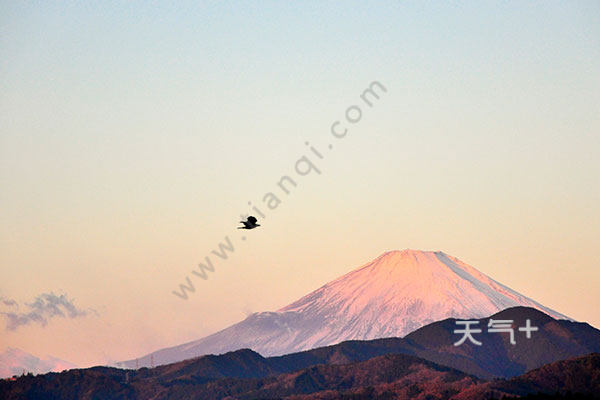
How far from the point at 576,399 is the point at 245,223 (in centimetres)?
11612

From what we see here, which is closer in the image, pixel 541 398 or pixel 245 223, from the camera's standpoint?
pixel 245 223

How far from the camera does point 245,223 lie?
3752 inches

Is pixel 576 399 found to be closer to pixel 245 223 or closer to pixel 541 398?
pixel 541 398

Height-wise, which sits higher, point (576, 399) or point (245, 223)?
point (245, 223)

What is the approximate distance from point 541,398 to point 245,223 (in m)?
115

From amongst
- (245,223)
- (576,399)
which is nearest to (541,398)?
(576,399)

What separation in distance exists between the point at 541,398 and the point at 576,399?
19.0 feet

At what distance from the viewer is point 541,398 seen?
196000mm

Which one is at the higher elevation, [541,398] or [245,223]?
[245,223]

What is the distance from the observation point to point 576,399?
639ft
